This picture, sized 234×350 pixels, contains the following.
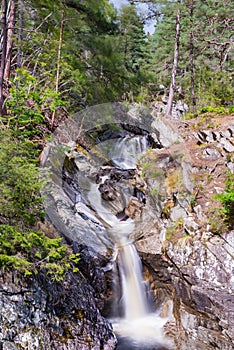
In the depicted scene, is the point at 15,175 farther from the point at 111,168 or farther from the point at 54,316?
the point at 111,168

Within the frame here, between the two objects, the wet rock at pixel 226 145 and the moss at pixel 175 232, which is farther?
the wet rock at pixel 226 145

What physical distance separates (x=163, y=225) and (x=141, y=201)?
2875 millimetres

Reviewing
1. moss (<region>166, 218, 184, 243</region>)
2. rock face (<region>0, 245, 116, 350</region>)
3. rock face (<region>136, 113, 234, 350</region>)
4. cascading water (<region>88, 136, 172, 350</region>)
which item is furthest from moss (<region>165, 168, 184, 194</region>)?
rock face (<region>0, 245, 116, 350</region>)

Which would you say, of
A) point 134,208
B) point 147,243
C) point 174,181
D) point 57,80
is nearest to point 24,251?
point 147,243

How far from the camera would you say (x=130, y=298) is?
28.2 feet

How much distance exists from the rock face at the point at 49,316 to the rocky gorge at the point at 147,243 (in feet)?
0.05

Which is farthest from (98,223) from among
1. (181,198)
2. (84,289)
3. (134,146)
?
(134,146)

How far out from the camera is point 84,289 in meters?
6.40

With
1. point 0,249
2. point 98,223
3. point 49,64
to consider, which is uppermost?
point 49,64

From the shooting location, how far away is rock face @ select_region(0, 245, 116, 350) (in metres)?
4.54

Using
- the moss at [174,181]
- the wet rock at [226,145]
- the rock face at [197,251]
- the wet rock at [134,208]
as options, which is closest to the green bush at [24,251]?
the rock face at [197,251]

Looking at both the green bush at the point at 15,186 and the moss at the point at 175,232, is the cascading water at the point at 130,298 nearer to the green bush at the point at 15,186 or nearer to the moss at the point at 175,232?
the moss at the point at 175,232

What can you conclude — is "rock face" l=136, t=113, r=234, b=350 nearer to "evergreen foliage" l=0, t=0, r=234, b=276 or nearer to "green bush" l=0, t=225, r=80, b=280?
"evergreen foliage" l=0, t=0, r=234, b=276

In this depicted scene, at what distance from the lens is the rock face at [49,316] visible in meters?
4.54
